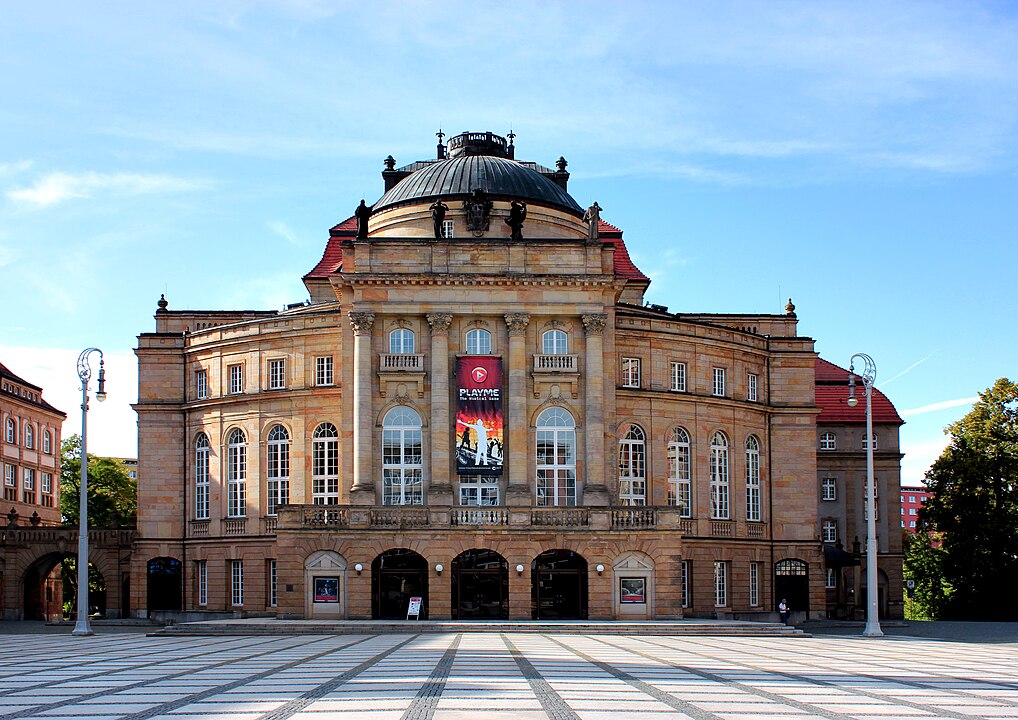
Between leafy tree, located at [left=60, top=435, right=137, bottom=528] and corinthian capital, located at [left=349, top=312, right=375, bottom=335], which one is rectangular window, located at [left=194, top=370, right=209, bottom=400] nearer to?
corinthian capital, located at [left=349, top=312, right=375, bottom=335]

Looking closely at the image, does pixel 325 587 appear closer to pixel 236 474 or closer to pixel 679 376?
pixel 236 474

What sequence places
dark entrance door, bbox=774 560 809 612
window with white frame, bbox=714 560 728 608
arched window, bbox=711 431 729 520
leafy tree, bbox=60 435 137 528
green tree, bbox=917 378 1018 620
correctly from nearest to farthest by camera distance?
Result: window with white frame, bbox=714 560 728 608, arched window, bbox=711 431 729 520, dark entrance door, bbox=774 560 809 612, green tree, bbox=917 378 1018 620, leafy tree, bbox=60 435 137 528

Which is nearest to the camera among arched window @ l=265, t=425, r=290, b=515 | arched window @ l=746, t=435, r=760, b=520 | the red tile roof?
arched window @ l=265, t=425, r=290, b=515

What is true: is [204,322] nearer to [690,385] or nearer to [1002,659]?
[690,385]

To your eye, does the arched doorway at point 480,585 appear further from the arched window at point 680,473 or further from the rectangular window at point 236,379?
the rectangular window at point 236,379

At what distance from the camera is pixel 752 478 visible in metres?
78.9

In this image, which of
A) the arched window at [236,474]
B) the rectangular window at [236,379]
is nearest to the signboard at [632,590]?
the arched window at [236,474]

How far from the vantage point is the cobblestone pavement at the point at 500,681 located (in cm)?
2116

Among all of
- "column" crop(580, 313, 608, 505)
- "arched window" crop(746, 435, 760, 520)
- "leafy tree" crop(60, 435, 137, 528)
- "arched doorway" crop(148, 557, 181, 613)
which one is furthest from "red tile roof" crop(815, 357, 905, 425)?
"leafy tree" crop(60, 435, 137, 528)

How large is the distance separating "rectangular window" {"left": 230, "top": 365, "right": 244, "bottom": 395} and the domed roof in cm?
1273

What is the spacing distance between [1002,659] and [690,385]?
121 ft

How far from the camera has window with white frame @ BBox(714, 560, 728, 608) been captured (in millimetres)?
75438

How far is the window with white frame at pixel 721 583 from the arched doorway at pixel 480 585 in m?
17.2

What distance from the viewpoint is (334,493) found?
2830 inches
